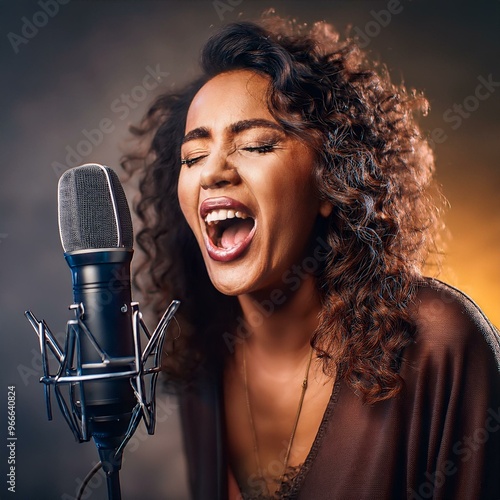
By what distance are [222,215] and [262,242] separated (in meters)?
0.10

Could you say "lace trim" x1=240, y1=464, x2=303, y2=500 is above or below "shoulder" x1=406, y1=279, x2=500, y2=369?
below

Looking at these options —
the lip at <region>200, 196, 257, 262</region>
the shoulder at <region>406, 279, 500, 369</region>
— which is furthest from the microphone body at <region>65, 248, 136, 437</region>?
the shoulder at <region>406, 279, 500, 369</region>

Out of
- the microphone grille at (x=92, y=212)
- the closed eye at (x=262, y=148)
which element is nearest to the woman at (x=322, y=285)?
the closed eye at (x=262, y=148)

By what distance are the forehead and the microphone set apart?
0.33m

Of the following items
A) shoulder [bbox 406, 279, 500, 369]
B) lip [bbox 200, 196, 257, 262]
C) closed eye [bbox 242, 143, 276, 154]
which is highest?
closed eye [bbox 242, 143, 276, 154]

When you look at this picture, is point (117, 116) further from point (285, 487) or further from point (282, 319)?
point (285, 487)

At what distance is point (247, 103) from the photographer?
1.24 metres

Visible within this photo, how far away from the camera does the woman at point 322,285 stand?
3.98ft

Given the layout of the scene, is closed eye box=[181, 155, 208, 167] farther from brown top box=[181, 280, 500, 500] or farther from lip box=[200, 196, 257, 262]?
brown top box=[181, 280, 500, 500]

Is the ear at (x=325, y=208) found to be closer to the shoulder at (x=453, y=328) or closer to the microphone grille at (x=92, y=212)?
the shoulder at (x=453, y=328)

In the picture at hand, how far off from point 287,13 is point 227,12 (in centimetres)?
14

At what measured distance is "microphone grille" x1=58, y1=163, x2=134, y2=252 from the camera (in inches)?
38.9

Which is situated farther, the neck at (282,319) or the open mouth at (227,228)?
the neck at (282,319)

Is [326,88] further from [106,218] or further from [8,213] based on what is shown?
[8,213]
